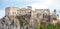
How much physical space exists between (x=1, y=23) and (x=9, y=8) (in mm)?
5879

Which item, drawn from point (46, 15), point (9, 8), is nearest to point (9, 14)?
point (9, 8)

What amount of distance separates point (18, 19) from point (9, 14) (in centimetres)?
506

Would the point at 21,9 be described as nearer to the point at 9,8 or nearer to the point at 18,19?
the point at 9,8

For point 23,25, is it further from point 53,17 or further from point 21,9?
point 21,9

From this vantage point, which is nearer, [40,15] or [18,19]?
[18,19]

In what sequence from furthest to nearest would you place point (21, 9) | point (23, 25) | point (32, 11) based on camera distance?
point (21, 9) → point (32, 11) → point (23, 25)

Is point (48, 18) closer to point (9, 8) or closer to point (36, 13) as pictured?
point (36, 13)

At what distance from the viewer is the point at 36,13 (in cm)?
6725

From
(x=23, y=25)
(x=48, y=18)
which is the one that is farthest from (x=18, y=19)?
(x=48, y=18)

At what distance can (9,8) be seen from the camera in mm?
69875

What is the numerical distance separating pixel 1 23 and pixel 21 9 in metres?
8.75

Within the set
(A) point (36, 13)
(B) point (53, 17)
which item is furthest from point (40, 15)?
Answer: (B) point (53, 17)

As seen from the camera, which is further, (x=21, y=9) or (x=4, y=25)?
(x=21, y=9)

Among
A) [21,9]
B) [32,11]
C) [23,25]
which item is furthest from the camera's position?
[21,9]
